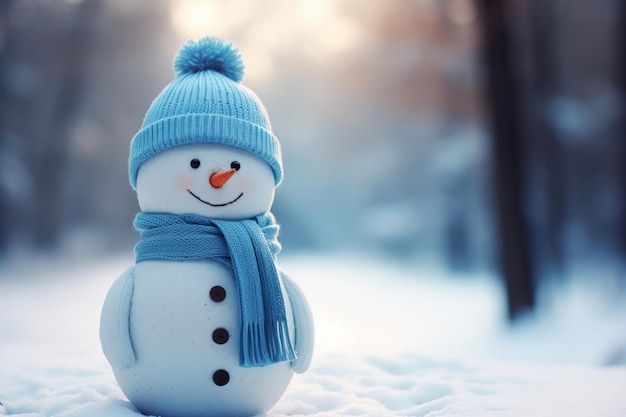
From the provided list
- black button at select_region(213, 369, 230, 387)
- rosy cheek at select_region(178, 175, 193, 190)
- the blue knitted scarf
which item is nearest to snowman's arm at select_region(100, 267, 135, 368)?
the blue knitted scarf

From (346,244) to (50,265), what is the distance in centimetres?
758

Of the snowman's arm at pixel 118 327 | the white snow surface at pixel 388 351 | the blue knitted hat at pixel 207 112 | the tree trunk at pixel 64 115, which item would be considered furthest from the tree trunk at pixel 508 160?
the tree trunk at pixel 64 115

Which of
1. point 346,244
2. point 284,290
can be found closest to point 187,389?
point 284,290

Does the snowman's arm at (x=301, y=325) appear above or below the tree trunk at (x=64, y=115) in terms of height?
below

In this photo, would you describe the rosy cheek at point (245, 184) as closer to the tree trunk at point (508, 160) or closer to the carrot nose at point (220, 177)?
the carrot nose at point (220, 177)

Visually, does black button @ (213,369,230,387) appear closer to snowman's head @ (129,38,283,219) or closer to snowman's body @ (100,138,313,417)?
snowman's body @ (100,138,313,417)

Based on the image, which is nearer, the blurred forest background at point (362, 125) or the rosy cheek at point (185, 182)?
the rosy cheek at point (185, 182)

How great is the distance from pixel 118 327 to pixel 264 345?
59cm

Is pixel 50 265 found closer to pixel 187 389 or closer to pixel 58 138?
pixel 58 138

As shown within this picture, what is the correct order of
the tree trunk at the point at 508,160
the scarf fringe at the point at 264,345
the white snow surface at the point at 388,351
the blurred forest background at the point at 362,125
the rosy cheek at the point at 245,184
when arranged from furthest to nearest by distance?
the blurred forest background at the point at 362,125, the tree trunk at the point at 508,160, the white snow surface at the point at 388,351, the rosy cheek at the point at 245,184, the scarf fringe at the point at 264,345

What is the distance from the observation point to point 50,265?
39.9 feet

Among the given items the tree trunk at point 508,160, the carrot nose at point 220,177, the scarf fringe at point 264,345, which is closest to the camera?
the scarf fringe at point 264,345

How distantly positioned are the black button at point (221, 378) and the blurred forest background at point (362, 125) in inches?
261

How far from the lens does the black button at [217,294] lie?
2.37 meters
